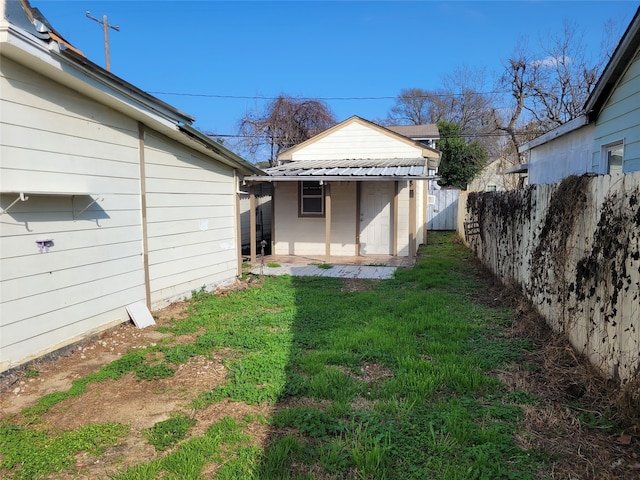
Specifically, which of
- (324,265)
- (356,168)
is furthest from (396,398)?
(356,168)

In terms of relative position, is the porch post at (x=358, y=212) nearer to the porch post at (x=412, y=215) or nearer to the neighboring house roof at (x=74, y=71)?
the porch post at (x=412, y=215)

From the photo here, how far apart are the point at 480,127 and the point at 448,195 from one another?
13923 mm

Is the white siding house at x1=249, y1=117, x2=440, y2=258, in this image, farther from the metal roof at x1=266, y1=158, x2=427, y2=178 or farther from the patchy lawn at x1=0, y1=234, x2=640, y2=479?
the patchy lawn at x1=0, y1=234, x2=640, y2=479

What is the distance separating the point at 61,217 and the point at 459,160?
23613mm

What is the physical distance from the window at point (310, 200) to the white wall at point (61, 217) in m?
6.60

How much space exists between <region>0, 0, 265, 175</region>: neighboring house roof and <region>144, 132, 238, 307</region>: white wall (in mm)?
393

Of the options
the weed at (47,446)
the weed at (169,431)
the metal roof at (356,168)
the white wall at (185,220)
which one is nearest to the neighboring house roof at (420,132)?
the metal roof at (356,168)

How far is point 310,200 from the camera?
12.2 metres

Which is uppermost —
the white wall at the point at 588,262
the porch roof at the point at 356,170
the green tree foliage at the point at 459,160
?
the green tree foliage at the point at 459,160

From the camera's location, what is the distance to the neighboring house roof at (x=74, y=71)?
3816 millimetres

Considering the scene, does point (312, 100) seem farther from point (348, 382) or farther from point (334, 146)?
point (348, 382)

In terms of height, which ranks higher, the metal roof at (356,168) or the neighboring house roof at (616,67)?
the neighboring house roof at (616,67)

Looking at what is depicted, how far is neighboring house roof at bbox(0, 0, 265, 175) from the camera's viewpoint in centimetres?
382

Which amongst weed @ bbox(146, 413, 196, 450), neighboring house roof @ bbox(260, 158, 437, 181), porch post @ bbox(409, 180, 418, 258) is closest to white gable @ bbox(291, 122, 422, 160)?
neighboring house roof @ bbox(260, 158, 437, 181)
